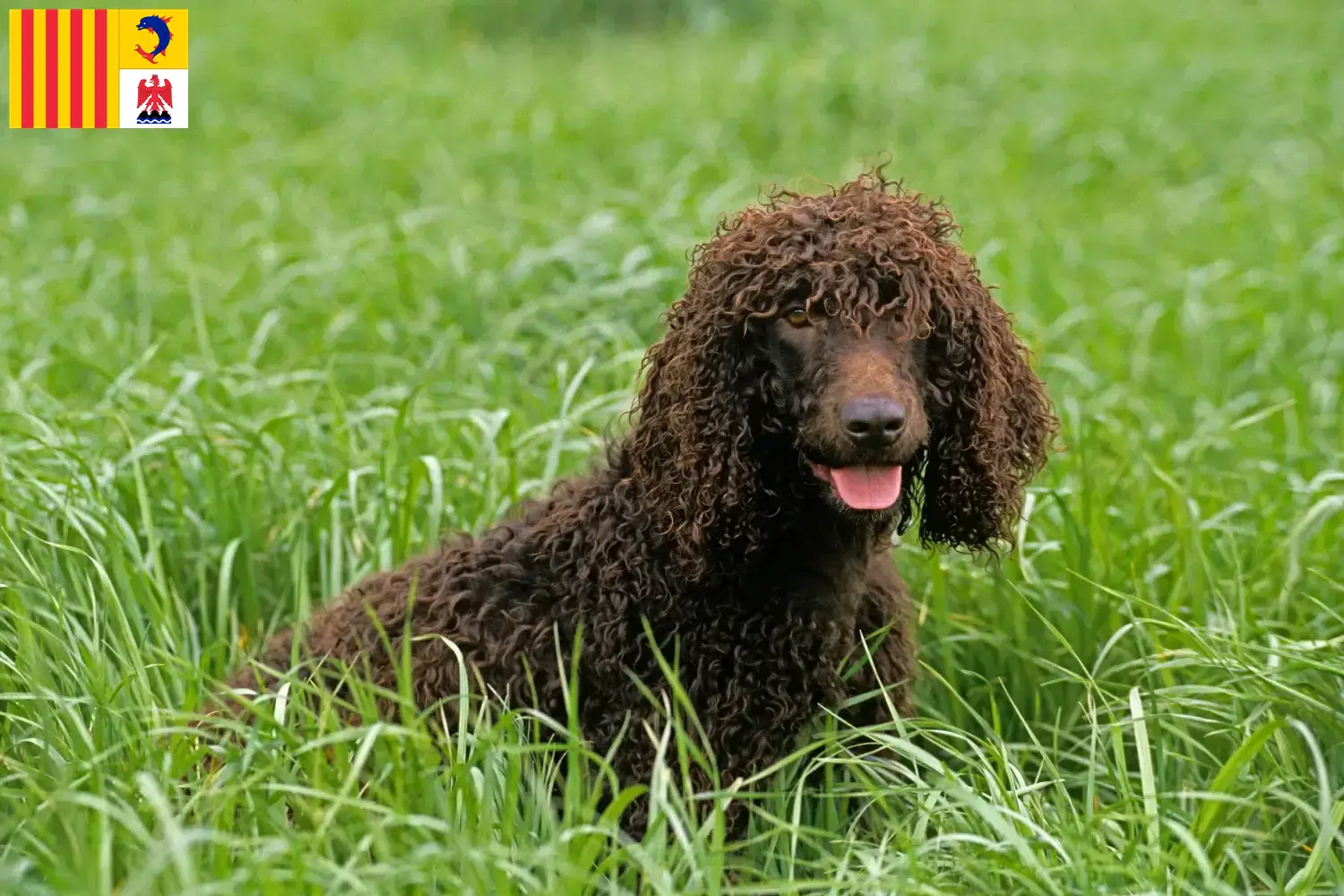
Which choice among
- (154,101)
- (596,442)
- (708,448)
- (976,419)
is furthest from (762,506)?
(154,101)

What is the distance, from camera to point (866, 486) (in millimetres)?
2482

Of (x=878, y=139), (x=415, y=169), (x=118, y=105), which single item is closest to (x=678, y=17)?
(x=878, y=139)

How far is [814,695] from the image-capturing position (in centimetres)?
273

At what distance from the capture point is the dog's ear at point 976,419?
266 centimetres

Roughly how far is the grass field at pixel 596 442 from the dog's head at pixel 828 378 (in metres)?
0.48

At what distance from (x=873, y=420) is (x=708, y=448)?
1.28ft

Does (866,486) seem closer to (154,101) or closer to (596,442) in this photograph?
(596,442)

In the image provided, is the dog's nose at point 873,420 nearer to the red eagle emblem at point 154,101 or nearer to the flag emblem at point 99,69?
the flag emblem at point 99,69

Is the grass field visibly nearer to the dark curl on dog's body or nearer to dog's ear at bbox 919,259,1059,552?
the dark curl on dog's body

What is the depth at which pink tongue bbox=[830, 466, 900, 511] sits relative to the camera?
2.48 metres

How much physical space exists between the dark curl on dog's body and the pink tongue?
0.01 m

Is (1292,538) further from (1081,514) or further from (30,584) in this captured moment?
(30,584)

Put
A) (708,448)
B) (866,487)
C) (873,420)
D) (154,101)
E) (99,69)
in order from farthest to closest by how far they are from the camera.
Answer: (154,101) → (99,69) → (708,448) → (866,487) → (873,420)

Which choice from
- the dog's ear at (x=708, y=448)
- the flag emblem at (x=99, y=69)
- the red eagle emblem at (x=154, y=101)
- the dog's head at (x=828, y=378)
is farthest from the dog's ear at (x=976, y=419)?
the red eagle emblem at (x=154, y=101)
